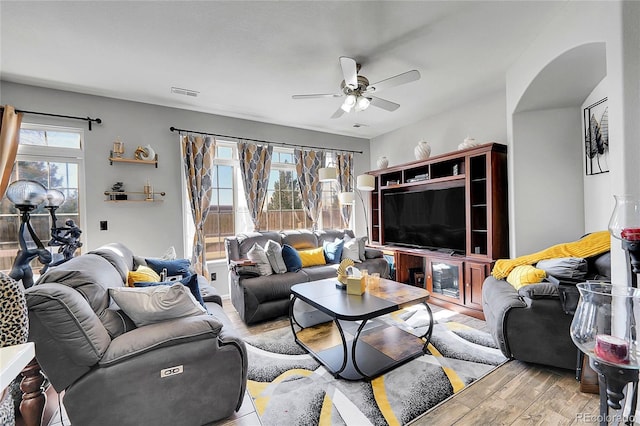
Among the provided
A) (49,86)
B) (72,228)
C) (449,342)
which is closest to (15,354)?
(72,228)

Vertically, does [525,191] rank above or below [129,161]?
below

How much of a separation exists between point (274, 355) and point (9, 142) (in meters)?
3.53

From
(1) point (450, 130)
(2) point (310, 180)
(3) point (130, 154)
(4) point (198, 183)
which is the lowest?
(4) point (198, 183)

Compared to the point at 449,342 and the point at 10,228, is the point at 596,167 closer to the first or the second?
the point at 449,342

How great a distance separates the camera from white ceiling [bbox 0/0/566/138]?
6.83 feet

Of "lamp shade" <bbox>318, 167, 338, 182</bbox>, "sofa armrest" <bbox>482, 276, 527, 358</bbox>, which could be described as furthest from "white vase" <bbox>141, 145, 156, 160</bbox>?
"sofa armrest" <bbox>482, 276, 527, 358</bbox>

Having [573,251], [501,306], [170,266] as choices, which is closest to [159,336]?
[170,266]

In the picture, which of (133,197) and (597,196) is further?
(133,197)

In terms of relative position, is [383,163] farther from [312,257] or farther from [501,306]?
[501,306]

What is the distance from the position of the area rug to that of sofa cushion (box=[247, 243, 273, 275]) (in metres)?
0.88

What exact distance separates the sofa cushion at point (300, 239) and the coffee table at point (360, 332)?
1.38 m

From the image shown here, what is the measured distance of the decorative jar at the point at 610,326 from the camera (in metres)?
0.90

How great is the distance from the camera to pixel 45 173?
3252mm

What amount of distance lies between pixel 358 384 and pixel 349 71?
2476 millimetres
